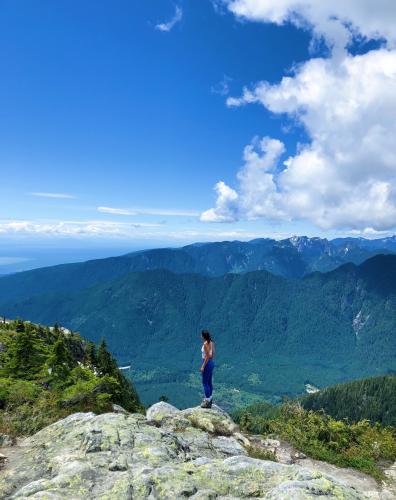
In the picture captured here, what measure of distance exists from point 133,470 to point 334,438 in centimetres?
1934

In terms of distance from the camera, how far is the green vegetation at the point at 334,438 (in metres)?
23.2

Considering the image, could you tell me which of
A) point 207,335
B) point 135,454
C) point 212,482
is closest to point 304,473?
point 212,482

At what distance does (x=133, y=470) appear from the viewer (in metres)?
12.6

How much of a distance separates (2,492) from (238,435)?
13.7 m

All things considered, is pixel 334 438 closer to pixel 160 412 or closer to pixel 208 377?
pixel 208 377

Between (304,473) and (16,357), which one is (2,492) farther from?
(16,357)

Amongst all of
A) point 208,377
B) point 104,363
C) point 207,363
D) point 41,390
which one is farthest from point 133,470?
point 104,363

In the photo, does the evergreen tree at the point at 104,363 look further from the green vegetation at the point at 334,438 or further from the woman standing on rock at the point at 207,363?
the woman standing on rock at the point at 207,363

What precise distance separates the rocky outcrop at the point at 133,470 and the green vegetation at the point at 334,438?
31.5 feet

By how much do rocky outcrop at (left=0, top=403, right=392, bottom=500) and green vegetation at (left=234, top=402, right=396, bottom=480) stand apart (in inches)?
378

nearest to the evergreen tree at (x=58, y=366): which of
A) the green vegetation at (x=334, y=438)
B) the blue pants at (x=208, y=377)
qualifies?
the blue pants at (x=208, y=377)

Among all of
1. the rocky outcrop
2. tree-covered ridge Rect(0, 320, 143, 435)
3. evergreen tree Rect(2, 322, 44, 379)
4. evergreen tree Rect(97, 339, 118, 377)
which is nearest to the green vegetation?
the rocky outcrop

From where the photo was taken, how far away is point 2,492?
12086mm

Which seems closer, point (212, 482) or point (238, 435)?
point (212, 482)
